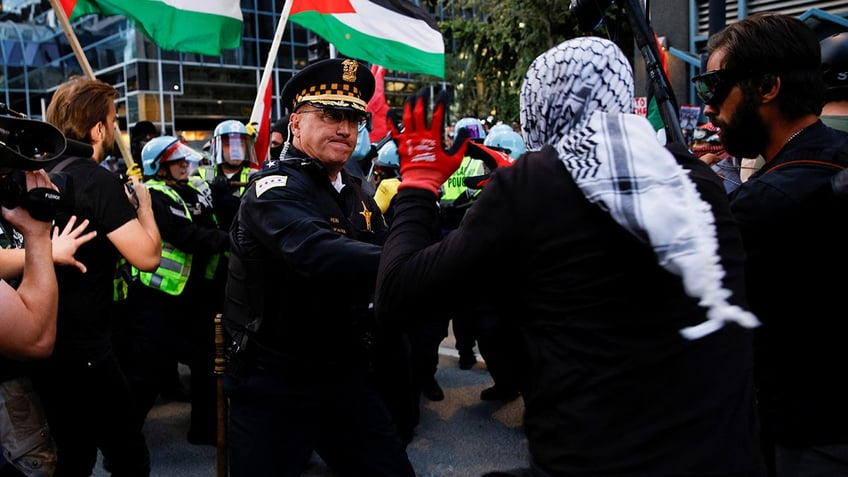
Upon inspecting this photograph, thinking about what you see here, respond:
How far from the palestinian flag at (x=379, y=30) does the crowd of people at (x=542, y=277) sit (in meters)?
3.22

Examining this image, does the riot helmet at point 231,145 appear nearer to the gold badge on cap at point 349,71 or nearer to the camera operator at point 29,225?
the gold badge on cap at point 349,71

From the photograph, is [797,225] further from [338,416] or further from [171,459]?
[171,459]

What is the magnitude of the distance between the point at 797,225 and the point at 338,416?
5.72 ft

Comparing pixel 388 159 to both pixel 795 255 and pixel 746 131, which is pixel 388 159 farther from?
pixel 795 255

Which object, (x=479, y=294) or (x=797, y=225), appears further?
(x=797, y=225)

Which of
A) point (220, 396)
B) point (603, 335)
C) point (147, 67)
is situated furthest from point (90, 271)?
point (147, 67)

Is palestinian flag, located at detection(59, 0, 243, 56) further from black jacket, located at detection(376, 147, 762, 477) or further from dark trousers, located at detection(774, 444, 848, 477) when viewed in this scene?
dark trousers, located at detection(774, 444, 848, 477)

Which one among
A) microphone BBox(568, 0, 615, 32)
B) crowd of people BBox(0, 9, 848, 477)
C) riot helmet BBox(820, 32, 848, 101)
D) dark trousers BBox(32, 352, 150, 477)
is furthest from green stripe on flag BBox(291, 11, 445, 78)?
riot helmet BBox(820, 32, 848, 101)

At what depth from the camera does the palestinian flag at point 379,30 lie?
6.49 meters

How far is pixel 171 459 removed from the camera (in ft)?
15.2

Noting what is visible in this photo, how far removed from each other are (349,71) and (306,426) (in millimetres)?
1482

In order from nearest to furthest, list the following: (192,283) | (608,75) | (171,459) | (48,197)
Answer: (608,75), (48,197), (171,459), (192,283)

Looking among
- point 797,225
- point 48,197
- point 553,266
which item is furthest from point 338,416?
point 797,225

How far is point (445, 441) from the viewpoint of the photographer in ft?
16.1
